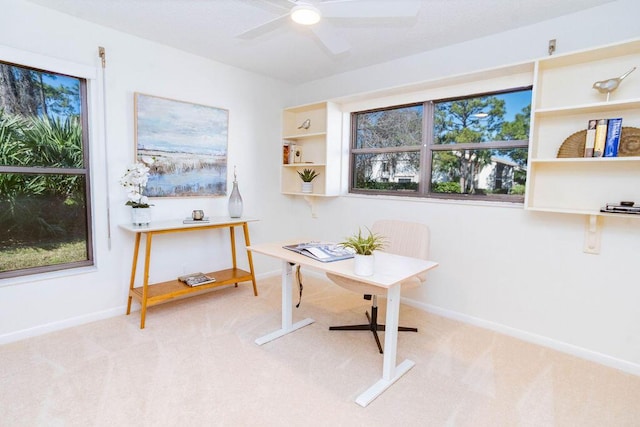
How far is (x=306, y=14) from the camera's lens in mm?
1798

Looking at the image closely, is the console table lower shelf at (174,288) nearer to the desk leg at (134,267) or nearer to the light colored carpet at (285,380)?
the desk leg at (134,267)

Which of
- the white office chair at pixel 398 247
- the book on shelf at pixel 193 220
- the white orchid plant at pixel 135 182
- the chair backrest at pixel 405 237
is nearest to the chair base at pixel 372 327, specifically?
the white office chair at pixel 398 247

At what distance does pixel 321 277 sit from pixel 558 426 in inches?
108

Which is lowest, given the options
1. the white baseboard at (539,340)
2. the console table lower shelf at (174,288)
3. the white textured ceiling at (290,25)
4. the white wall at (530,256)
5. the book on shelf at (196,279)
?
the white baseboard at (539,340)

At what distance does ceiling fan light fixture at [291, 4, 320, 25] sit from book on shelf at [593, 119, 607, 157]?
1881 mm

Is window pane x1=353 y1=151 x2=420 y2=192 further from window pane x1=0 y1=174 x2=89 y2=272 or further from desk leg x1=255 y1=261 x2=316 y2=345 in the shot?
window pane x1=0 y1=174 x2=89 y2=272

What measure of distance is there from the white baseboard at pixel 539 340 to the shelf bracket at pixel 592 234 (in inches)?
27.9

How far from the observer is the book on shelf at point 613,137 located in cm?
207

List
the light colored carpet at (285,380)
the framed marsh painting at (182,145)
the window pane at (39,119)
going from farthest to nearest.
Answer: the framed marsh painting at (182,145) < the window pane at (39,119) < the light colored carpet at (285,380)

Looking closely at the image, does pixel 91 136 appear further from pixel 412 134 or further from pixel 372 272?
→ pixel 412 134

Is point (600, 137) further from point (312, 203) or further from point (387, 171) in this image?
point (312, 203)

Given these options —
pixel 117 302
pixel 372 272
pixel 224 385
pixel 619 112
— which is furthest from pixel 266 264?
pixel 619 112

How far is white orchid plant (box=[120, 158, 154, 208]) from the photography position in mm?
2740

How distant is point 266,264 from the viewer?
13.5ft
